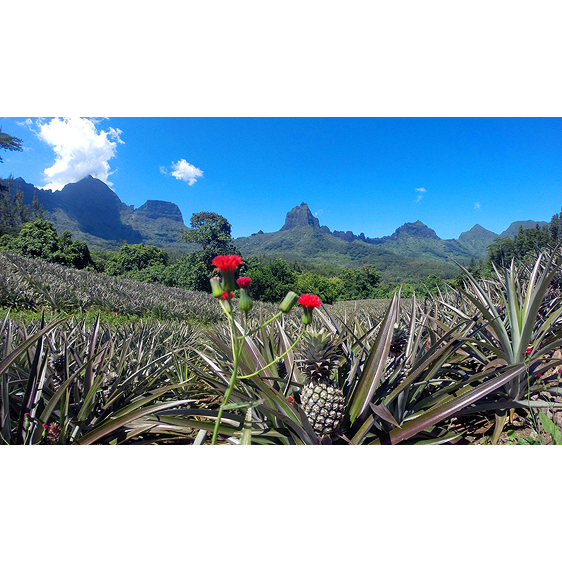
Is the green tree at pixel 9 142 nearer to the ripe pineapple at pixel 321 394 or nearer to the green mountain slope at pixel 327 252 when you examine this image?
the green mountain slope at pixel 327 252

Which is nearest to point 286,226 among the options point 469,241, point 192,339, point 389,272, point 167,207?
point 167,207

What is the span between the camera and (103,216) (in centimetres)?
7488

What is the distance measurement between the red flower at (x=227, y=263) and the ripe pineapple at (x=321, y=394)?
370mm

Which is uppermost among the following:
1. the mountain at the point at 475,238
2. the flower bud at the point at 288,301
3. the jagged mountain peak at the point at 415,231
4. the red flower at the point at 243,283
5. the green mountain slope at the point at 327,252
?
the jagged mountain peak at the point at 415,231

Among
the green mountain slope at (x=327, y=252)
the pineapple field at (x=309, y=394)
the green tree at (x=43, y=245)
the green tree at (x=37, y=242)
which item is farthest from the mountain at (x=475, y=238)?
the pineapple field at (x=309, y=394)

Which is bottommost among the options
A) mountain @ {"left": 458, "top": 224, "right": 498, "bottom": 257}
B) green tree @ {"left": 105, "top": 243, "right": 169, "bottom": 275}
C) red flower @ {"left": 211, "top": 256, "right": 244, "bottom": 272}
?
red flower @ {"left": 211, "top": 256, "right": 244, "bottom": 272}

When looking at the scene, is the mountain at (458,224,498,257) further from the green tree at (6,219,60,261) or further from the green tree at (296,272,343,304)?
the green tree at (6,219,60,261)

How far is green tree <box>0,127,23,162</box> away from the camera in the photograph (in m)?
20.4

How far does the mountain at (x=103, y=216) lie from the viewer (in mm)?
43375

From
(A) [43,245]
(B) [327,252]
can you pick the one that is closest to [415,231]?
(B) [327,252]

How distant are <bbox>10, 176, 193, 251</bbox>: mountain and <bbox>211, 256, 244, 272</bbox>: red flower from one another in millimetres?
37408

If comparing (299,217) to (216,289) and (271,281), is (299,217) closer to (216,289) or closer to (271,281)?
(271,281)

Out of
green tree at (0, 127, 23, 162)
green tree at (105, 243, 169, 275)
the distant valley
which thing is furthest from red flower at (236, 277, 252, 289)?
green tree at (0, 127, 23, 162)

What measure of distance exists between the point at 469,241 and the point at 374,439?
2936 inches
